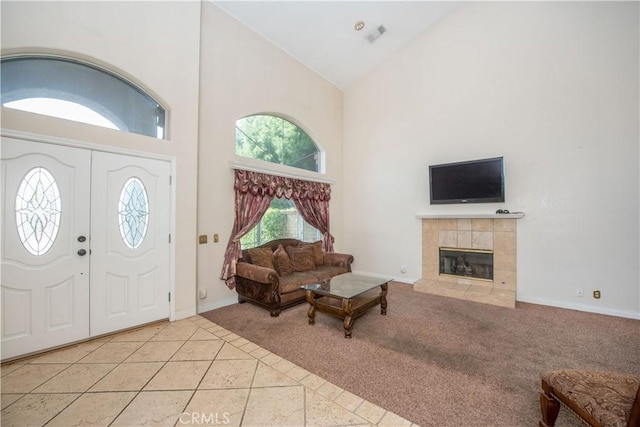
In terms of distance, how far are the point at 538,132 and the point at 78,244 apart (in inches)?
242

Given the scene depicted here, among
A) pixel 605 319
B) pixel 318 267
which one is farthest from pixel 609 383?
pixel 318 267

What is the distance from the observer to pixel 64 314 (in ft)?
8.45

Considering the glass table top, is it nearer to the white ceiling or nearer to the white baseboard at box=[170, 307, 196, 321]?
the white baseboard at box=[170, 307, 196, 321]

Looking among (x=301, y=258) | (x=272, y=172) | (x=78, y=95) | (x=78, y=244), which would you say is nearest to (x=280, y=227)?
(x=301, y=258)

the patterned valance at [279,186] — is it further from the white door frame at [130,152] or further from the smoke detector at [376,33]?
the smoke detector at [376,33]

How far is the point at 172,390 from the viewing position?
199 centimetres

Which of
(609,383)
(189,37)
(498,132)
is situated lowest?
(609,383)

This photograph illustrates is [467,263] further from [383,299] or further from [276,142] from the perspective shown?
[276,142]

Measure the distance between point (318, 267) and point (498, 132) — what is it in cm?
380

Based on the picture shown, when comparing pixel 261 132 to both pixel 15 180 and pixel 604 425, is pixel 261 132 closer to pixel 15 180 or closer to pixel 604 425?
pixel 15 180

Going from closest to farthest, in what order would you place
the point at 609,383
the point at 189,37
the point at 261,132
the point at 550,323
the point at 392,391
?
the point at 609,383 < the point at 392,391 < the point at 550,323 < the point at 189,37 < the point at 261,132

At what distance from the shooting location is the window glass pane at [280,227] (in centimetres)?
446

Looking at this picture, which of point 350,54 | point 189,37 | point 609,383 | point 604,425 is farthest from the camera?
point 350,54

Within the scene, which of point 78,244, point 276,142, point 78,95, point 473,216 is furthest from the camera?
point 276,142
